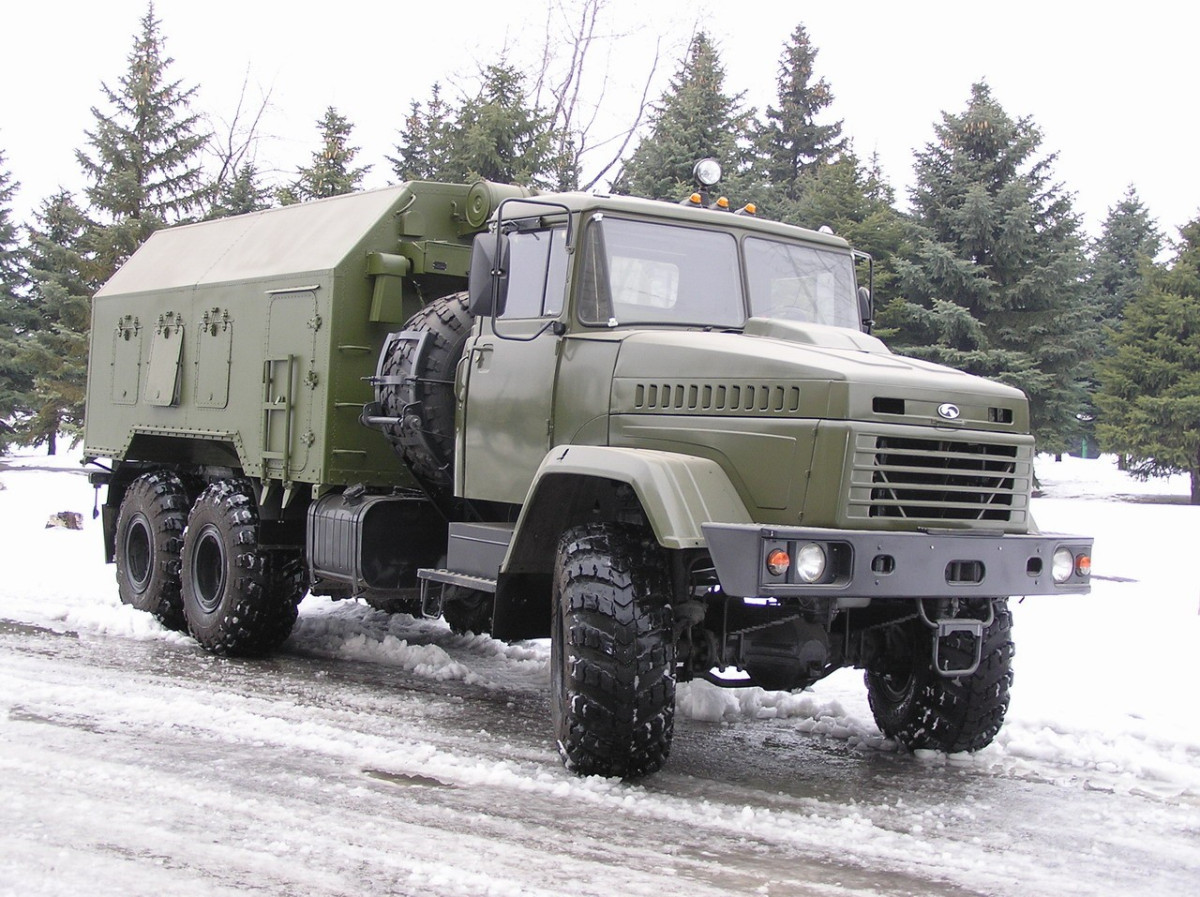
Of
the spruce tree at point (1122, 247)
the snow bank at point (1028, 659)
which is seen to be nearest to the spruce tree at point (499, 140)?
the snow bank at point (1028, 659)

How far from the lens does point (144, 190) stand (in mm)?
29547

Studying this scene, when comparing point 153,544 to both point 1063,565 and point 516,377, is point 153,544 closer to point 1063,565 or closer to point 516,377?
point 516,377

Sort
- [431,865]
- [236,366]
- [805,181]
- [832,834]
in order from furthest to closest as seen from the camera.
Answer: [805,181] < [236,366] < [832,834] < [431,865]

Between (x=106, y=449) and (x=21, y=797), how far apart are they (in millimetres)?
6492

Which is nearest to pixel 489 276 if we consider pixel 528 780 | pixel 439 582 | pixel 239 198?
pixel 439 582

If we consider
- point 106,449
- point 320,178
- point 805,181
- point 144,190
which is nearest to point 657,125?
point 805,181

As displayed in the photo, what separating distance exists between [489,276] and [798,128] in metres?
33.3

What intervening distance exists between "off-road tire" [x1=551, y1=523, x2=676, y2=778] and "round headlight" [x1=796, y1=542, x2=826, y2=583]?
75cm

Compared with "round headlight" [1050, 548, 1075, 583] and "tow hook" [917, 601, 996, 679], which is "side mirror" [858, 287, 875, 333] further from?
"round headlight" [1050, 548, 1075, 583]

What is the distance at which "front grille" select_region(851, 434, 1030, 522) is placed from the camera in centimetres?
564

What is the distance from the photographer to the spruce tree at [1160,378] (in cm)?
2986

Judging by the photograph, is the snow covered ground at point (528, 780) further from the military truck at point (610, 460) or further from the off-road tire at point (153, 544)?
the military truck at point (610, 460)

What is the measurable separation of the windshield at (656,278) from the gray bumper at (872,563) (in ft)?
5.38

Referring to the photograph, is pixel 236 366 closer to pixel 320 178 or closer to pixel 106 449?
pixel 106 449
